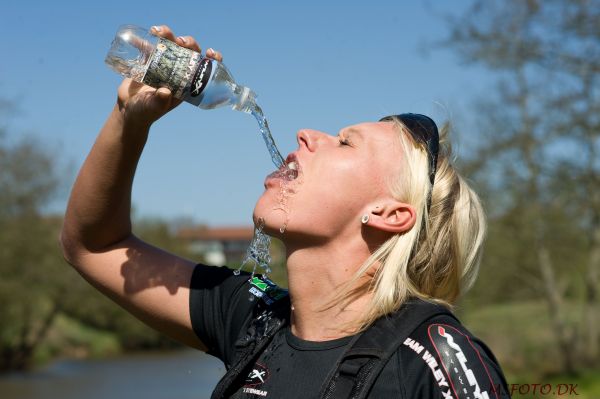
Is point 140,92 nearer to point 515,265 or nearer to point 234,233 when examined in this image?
point 515,265

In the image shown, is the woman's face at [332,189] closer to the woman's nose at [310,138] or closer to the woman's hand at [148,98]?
the woman's nose at [310,138]

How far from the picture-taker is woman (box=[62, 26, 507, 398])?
2.28 metres

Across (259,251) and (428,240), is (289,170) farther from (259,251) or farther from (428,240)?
(428,240)

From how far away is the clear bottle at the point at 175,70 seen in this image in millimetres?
2469

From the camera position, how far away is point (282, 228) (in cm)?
236

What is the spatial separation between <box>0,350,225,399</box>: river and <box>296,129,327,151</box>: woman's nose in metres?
13.8

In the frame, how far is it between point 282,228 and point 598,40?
931 cm

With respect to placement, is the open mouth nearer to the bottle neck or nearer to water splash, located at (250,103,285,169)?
water splash, located at (250,103,285,169)

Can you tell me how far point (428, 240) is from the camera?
2404 millimetres

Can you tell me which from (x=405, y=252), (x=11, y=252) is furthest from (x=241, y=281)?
(x=11, y=252)

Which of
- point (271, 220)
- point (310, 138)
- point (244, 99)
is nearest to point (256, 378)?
point (271, 220)

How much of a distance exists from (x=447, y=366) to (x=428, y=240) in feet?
1.79

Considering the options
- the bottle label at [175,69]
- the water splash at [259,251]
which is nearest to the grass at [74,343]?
the water splash at [259,251]

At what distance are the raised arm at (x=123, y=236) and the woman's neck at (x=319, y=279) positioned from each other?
17.6 inches
